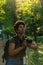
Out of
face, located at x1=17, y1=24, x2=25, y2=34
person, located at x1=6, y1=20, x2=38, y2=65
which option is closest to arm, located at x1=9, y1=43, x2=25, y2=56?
person, located at x1=6, y1=20, x2=38, y2=65

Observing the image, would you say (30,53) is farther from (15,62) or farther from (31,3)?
(31,3)

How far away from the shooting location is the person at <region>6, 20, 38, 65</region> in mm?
4016

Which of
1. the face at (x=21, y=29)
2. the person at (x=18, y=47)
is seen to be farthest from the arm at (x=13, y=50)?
the face at (x=21, y=29)

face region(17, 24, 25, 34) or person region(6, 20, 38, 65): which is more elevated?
face region(17, 24, 25, 34)

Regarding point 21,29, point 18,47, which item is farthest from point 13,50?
point 21,29

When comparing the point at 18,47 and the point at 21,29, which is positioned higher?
the point at 21,29

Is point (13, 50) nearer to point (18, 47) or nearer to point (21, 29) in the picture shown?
point (18, 47)

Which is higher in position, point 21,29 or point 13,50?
point 21,29

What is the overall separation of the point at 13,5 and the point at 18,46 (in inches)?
764

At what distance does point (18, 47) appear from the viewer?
404 cm

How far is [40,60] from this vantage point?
5.89m

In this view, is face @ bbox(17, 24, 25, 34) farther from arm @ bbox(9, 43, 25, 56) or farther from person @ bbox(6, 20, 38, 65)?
arm @ bbox(9, 43, 25, 56)

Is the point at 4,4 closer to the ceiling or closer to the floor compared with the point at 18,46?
closer to the floor

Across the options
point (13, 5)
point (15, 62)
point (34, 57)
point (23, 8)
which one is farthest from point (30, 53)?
point (23, 8)
